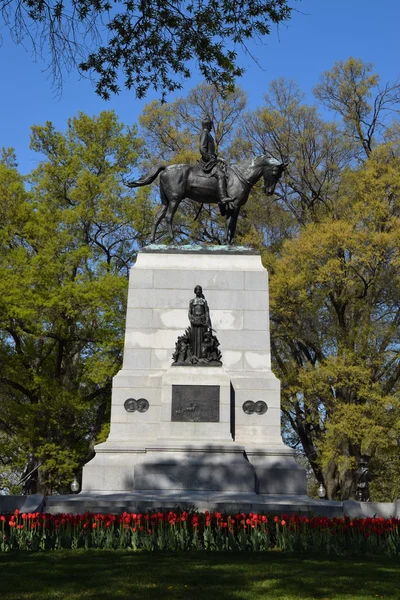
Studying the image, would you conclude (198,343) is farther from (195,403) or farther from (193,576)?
(193,576)

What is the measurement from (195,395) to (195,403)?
18cm

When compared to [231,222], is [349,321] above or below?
below

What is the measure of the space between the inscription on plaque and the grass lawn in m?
6.09

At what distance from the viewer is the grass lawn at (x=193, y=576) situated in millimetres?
6441

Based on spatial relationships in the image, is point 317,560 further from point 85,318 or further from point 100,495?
point 85,318

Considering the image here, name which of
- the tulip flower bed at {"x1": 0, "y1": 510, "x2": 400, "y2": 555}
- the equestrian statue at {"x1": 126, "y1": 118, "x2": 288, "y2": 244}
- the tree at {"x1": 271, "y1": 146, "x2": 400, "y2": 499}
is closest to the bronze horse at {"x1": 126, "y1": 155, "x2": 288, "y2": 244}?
the equestrian statue at {"x1": 126, "y1": 118, "x2": 288, "y2": 244}

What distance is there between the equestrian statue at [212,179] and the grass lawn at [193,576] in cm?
1096

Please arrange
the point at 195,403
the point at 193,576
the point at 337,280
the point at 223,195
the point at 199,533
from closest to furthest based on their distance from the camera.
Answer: the point at 193,576
the point at 199,533
the point at 195,403
the point at 223,195
the point at 337,280

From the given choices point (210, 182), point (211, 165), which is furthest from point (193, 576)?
point (211, 165)

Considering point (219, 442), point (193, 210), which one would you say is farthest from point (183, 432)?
point (193, 210)

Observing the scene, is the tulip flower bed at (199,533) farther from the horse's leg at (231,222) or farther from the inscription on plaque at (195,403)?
the horse's leg at (231,222)

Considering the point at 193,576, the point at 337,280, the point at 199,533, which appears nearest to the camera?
the point at 193,576

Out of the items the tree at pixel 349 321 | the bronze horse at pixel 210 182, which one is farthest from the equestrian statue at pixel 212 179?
the tree at pixel 349 321

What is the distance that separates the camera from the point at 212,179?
18.3 m
